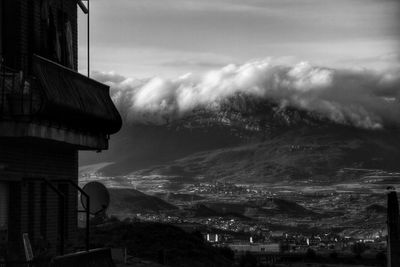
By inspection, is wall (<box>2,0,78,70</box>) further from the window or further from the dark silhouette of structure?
the dark silhouette of structure

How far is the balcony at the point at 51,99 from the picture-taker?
910 inches

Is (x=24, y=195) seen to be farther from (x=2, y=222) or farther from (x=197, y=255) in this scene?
(x=197, y=255)

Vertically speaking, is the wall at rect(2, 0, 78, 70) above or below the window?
above

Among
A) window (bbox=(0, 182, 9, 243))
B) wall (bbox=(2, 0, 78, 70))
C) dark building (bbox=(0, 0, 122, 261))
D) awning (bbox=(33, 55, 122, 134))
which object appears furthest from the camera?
wall (bbox=(2, 0, 78, 70))

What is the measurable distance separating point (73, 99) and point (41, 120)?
1823 mm

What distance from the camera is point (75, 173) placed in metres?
29.5

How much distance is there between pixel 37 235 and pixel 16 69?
425 cm

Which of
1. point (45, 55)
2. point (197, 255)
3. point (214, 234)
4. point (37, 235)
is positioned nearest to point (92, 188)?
point (37, 235)

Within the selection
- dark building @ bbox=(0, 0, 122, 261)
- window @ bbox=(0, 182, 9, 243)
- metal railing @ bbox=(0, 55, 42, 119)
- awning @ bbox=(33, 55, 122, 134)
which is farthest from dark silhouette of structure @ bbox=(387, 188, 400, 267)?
metal railing @ bbox=(0, 55, 42, 119)

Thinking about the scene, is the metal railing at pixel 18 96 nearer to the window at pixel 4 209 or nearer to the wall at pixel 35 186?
the wall at pixel 35 186

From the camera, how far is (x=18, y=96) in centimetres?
2305

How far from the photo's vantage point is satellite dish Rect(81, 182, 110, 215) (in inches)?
1040

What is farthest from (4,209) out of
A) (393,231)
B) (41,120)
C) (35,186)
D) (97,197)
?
(393,231)

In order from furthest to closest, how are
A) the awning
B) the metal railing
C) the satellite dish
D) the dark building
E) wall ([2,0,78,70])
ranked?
the satellite dish < wall ([2,0,78,70]) < the awning < the dark building < the metal railing
